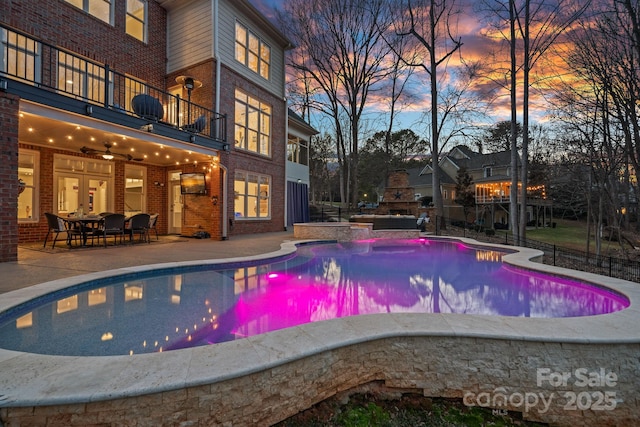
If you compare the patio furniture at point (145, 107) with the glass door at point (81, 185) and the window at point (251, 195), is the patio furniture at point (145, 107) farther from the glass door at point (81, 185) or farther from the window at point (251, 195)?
the window at point (251, 195)

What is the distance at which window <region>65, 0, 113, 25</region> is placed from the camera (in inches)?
346

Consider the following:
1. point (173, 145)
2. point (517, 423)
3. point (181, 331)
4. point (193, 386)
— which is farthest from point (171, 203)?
point (517, 423)

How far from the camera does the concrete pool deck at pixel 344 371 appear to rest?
1721 millimetres

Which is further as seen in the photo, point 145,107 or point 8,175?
point 145,107

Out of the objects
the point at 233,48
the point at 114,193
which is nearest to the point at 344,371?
the point at 114,193

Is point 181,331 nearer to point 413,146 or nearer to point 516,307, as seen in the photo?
point 516,307

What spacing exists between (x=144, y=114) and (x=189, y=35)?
447cm

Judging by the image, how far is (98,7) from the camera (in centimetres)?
923

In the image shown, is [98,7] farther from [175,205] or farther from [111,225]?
[111,225]

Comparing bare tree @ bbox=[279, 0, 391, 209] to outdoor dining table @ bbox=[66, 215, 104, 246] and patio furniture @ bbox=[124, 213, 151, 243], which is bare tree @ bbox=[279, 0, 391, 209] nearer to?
patio furniture @ bbox=[124, 213, 151, 243]

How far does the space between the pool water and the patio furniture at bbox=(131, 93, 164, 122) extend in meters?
4.98

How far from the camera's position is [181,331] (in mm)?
3170

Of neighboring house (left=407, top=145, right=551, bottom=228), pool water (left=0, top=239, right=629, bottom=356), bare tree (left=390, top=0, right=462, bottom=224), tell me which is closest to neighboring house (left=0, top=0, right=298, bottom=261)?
pool water (left=0, top=239, right=629, bottom=356)

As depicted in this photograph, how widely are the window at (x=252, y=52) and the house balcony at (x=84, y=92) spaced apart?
10.1 ft
